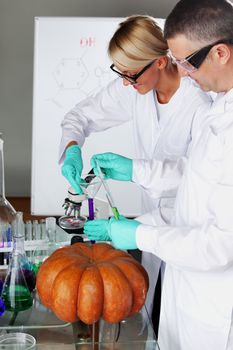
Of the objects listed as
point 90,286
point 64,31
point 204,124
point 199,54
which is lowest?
point 90,286

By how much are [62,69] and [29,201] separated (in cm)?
84

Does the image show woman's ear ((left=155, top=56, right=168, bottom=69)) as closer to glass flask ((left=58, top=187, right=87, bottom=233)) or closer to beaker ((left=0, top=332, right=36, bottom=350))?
glass flask ((left=58, top=187, right=87, bottom=233))

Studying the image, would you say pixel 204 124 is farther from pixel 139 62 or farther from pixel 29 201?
pixel 29 201

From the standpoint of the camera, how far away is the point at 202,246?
130 cm

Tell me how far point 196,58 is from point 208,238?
1.35 ft

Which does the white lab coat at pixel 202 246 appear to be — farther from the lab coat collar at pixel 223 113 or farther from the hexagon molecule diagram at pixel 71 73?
the hexagon molecule diagram at pixel 71 73

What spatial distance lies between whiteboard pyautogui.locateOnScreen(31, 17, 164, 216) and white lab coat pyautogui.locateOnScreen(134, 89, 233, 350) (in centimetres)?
179

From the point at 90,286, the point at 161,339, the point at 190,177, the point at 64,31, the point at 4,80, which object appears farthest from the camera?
the point at 4,80

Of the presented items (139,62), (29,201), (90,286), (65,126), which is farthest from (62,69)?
(90,286)

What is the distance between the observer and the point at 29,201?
3.51m

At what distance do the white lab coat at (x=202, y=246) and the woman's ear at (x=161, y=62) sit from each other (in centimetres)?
45

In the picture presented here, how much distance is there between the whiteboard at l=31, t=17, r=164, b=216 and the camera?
3.19 meters

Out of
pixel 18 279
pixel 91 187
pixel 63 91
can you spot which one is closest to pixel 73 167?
pixel 91 187

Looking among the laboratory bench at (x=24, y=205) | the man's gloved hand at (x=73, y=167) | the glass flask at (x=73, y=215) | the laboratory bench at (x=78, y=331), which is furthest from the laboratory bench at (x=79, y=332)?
the laboratory bench at (x=24, y=205)
